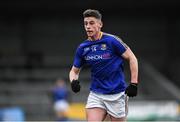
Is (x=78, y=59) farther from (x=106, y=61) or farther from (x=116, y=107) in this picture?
(x=116, y=107)

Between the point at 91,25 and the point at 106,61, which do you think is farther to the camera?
the point at 106,61

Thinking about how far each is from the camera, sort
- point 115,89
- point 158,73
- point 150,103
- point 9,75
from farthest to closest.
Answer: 1. point 158,73
2. point 9,75
3. point 150,103
4. point 115,89

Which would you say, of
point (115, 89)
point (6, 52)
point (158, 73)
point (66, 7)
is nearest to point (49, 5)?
point (66, 7)

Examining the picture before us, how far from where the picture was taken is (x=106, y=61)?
340 inches

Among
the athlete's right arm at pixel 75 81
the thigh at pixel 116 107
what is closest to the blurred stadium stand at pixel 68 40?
the athlete's right arm at pixel 75 81

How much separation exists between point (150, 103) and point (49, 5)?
22.7 ft

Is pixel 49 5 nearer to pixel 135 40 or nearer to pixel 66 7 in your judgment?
pixel 66 7

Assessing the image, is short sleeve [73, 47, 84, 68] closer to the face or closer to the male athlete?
the male athlete

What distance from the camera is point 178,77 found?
1172 inches

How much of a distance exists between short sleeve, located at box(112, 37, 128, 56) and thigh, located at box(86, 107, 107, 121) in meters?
0.75

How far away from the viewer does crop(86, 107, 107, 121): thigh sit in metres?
8.62

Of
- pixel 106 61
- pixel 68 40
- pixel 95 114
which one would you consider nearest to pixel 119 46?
pixel 106 61

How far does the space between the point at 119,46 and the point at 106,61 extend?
0.81 ft

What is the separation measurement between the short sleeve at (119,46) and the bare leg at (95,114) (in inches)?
29.7
